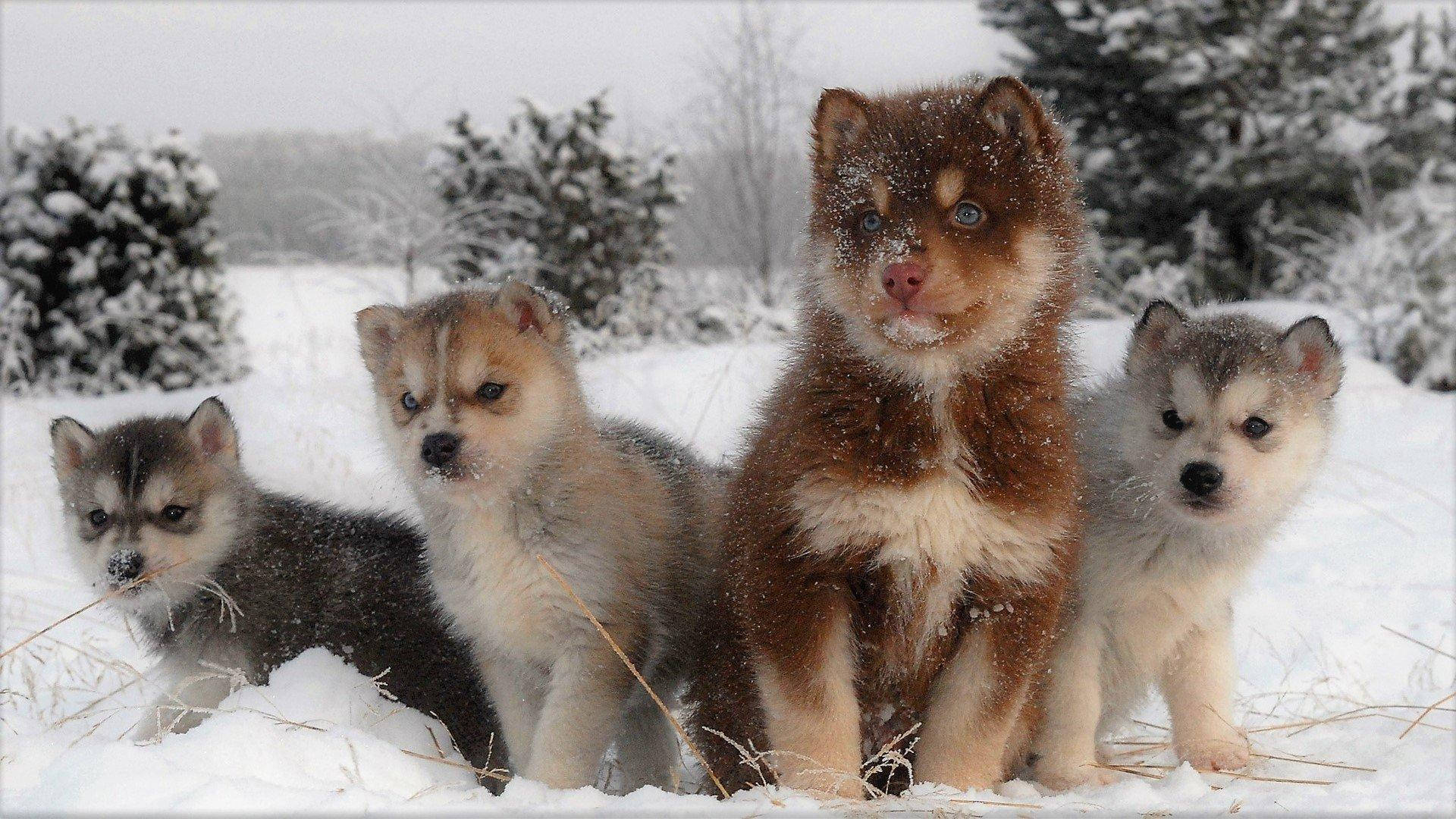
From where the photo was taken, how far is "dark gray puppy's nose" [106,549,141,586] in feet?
12.8

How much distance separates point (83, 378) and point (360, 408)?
8.78 m

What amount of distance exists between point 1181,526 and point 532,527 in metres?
2.26

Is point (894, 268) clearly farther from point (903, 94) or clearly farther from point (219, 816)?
point (219, 816)

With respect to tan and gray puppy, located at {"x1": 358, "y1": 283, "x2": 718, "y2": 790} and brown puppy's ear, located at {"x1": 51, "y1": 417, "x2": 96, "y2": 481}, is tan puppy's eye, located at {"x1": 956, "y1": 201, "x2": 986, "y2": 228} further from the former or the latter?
brown puppy's ear, located at {"x1": 51, "y1": 417, "x2": 96, "y2": 481}

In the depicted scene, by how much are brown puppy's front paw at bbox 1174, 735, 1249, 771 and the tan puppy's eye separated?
2.05 meters

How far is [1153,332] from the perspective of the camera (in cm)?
406

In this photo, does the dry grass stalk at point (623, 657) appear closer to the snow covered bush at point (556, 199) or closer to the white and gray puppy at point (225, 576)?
the white and gray puppy at point (225, 576)

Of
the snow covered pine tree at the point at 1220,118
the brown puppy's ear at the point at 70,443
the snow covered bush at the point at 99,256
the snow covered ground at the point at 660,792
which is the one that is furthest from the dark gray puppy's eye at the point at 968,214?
the snow covered pine tree at the point at 1220,118

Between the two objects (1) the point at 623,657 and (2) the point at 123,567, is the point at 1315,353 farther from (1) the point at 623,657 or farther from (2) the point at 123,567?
(2) the point at 123,567

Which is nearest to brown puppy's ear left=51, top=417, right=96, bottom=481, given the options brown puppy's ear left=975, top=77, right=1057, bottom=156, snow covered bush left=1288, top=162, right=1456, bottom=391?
brown puppy's ear left=975, top=77, right=1057, bottom=156

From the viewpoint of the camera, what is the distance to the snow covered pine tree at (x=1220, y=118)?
Answer: 16.8 metres

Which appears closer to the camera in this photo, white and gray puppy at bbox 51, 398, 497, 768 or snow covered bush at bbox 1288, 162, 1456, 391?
white and gray puppy at bbox 51, 398, 497, 768

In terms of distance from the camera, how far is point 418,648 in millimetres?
4086

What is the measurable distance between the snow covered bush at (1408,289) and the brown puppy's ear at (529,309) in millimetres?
12041
